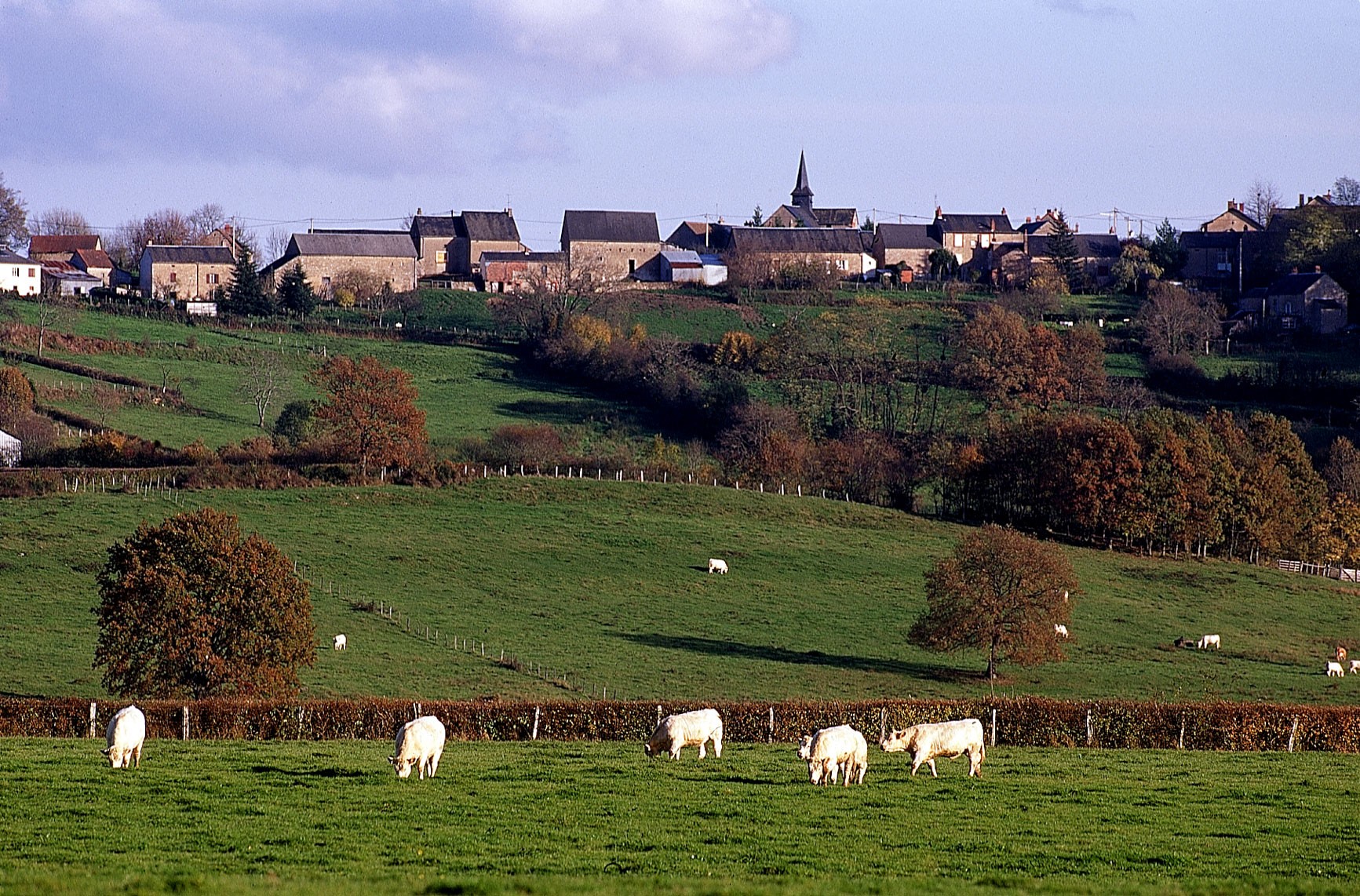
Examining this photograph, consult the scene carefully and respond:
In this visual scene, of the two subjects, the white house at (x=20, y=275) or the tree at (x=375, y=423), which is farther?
the white house at (x=20, y=275)

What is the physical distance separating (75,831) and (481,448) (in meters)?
67.2

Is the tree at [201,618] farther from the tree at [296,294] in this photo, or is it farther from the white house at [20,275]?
the white house at [20,275]

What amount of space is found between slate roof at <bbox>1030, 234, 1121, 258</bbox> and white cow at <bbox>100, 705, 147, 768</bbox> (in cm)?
14047

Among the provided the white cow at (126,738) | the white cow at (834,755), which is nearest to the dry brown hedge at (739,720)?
the white cow at (126,738)

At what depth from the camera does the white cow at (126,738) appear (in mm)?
24812

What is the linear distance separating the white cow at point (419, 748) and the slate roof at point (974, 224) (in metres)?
154

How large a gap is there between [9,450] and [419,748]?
60.5 m

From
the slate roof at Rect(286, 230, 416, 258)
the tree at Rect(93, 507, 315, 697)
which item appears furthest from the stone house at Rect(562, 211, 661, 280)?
the tree at Rect(93, 507, 315, 697)

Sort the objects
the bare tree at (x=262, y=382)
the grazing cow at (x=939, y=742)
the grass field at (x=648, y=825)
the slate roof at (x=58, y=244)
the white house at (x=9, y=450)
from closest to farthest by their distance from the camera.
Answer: the grass field at (x=648, y=825), the grazing cow at (x=939, y=742), the white house at (x=9, y=450), the bare tree at (x=262, y=382), the slate roof at (x=58, y=244)

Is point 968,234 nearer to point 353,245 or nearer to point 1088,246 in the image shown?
point 1088,246

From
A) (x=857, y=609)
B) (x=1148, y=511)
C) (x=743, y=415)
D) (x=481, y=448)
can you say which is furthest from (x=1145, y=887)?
(x=743, y=415)

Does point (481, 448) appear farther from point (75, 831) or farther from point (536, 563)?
point (75, 831)

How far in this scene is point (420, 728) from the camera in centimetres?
2402

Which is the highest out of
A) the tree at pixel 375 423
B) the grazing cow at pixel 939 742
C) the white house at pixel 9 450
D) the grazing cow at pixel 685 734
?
the tree at pixel 375 423
